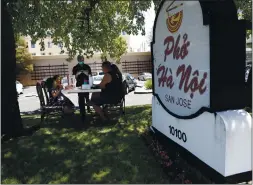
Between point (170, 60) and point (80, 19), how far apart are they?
6.21 metres

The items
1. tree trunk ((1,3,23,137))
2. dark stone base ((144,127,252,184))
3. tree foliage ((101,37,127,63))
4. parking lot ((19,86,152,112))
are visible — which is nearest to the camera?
dark stone base ((144,127,252,184))

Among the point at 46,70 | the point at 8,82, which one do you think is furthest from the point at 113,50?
the point at 46,70

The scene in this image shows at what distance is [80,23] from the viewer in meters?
9.90

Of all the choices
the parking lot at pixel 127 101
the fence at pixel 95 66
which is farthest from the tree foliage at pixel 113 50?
the fence at pixel 95 66

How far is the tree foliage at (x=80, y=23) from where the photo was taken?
20.7 ft

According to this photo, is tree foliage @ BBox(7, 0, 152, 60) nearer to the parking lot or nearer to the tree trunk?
the tree trunk

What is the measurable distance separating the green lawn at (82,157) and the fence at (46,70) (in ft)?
86.4

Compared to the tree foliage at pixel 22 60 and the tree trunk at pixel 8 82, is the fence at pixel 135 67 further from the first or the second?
the tree trunk at pixel 8 82

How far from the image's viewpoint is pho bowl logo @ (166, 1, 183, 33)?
3.69 metres

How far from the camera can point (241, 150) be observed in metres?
3.10

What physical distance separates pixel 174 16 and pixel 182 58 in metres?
0.61

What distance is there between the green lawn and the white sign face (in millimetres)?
932

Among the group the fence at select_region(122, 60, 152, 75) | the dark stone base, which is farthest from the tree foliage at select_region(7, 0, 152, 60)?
the fence at select_region(122, 60, 152, 75)

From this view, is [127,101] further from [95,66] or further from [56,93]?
[95,66]
